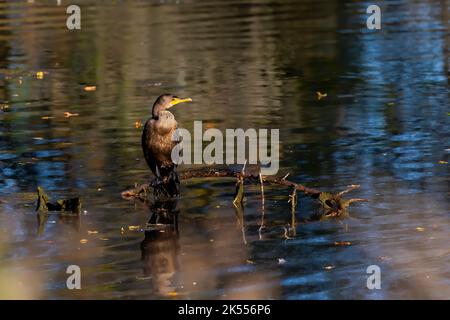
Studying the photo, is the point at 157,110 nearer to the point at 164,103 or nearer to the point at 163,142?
the point at 164,103

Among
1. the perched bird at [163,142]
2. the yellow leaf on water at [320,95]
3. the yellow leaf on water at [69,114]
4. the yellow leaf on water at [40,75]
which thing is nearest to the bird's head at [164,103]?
the perched bird at [163,142]

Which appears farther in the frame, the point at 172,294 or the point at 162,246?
the point at 162,246

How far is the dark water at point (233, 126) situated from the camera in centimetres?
1051

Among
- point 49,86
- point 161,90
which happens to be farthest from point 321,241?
point 49,86

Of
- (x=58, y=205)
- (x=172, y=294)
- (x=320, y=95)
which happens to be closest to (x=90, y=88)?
(x=320, y=95)

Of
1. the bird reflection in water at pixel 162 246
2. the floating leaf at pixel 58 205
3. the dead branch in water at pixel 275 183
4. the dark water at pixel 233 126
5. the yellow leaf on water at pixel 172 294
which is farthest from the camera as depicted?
the floating leaf at pixel 58 205

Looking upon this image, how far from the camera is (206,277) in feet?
34.0

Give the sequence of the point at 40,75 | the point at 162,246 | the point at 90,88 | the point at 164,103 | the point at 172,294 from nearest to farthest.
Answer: the point at 172,294 < the point at 162,246 < the point at 164,103 < the point at 90,88 < the point at 40,75

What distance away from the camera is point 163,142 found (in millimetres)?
13539

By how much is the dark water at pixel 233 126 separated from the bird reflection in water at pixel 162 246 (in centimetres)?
3

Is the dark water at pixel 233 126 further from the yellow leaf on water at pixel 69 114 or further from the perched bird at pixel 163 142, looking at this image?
the perched bird at pixel 163 142

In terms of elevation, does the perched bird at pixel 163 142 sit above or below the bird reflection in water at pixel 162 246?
above

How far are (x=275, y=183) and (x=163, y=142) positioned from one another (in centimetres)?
137
